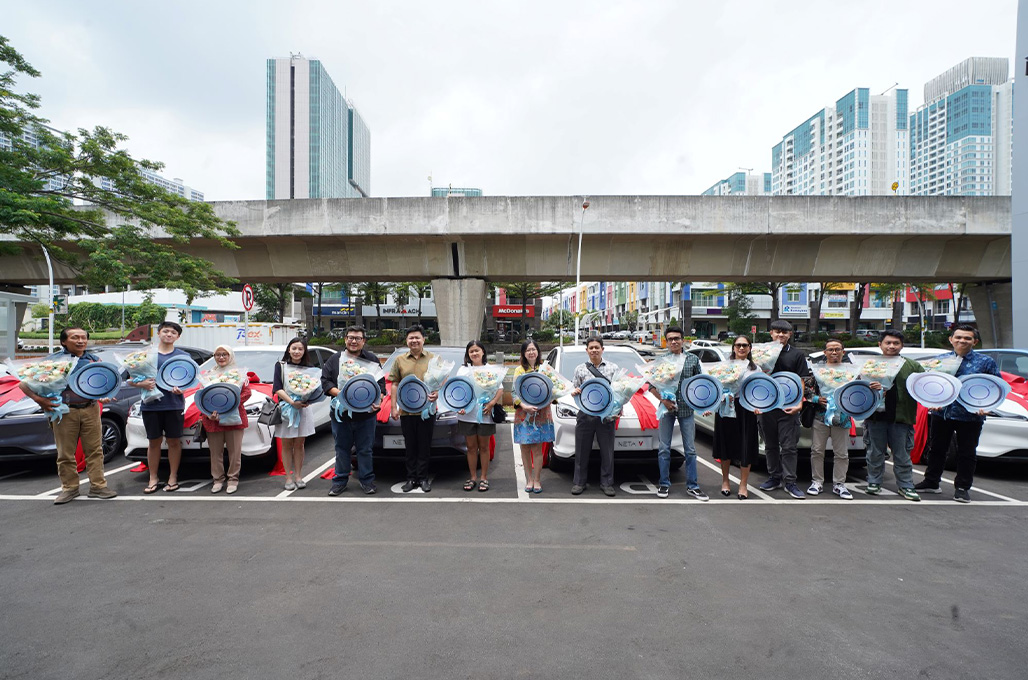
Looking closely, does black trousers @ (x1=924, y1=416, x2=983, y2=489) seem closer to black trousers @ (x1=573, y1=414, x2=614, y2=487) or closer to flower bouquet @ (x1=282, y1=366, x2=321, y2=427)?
black trousers @ (x1=573, y1=414, x2=614, y2=487)

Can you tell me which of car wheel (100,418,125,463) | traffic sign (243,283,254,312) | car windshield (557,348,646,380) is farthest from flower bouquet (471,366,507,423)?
traffic sign (243,283,254,312)

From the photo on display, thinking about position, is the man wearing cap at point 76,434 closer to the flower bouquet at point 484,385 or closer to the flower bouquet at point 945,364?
the flower bouquet at point 484,385

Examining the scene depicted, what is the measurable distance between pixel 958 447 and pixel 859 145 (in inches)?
5455

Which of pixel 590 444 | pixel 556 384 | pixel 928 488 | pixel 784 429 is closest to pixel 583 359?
pixel 556 384

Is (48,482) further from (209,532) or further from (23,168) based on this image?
(23,168)

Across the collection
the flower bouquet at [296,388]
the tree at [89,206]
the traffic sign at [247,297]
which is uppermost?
the tree at [89,206]

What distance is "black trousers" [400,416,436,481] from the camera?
18.9 feet


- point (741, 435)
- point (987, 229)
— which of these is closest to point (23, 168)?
point (741, 435)

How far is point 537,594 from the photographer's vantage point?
3.47 meters

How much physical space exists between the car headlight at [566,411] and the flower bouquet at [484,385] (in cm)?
99

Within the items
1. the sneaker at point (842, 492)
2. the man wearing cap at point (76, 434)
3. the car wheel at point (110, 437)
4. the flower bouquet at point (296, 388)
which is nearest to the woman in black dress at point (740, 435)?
the sneaker at point (842, 492)

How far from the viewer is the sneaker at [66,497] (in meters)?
5.32

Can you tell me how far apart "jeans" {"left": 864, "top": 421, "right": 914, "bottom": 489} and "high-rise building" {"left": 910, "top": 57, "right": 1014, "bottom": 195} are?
129157mm

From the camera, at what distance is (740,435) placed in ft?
18.2
